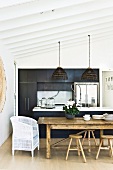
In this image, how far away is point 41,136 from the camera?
732cm

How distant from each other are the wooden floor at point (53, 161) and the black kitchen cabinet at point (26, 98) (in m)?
3.58

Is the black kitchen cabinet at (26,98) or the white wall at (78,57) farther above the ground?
the white wall at (78,57)

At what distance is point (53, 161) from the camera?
5023mm

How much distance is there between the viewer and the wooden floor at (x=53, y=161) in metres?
4.63

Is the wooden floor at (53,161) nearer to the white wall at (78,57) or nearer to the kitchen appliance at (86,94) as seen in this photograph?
the kitchen appliance at (86,94)

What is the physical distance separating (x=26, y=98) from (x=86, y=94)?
217 cm

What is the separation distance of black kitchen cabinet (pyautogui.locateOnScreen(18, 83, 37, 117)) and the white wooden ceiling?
206cm

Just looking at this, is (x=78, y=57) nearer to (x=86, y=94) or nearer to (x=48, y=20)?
(x=86, y=94)

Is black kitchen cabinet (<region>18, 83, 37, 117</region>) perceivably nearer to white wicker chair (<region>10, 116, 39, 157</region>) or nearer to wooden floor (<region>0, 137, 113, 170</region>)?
wooden floor (<region>0, 137, 113, 170</region>)

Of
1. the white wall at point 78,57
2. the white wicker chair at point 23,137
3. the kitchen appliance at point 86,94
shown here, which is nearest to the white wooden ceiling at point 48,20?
the white wall at point 78,57

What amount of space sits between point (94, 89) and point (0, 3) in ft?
19.7

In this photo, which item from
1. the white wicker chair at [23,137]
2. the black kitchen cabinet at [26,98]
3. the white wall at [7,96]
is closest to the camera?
the white wicker chair at [23,137]

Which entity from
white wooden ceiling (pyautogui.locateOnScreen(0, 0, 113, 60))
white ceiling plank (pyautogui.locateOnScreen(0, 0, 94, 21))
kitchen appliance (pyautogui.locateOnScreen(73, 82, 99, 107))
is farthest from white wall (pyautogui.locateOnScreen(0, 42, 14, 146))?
kitchen appliance (pyautogui.locateOnScreen(73, 82, 99, 107))

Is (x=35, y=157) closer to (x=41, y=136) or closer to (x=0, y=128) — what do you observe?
(x=0, y=128)
